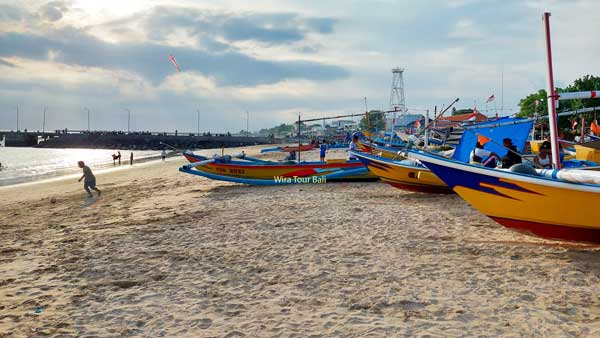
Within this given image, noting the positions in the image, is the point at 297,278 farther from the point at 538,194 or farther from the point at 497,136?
the point at 497,136

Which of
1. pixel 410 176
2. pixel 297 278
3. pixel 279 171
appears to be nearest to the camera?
pixel 297 278

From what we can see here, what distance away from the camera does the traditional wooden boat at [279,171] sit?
15508mm

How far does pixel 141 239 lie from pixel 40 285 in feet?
7.36

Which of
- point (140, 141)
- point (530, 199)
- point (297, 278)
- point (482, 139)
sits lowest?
point (297, 278)

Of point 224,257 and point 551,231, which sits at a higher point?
point 551,231

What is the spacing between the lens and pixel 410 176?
1205 cm

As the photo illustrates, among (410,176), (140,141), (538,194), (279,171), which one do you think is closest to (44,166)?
(279,171)

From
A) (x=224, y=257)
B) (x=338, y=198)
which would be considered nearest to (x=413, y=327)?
(x=224, y=257)

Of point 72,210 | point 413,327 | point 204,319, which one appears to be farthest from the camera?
point 72,210

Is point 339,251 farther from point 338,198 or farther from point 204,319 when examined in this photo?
point 338,198

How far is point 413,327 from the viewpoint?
3.91 m

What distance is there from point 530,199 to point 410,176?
19.2 ft

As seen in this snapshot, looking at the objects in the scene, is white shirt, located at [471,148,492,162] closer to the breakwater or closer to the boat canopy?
the boat canopy

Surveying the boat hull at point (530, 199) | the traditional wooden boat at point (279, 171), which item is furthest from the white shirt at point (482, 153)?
the traditional wooden boat at point (279, 171)
